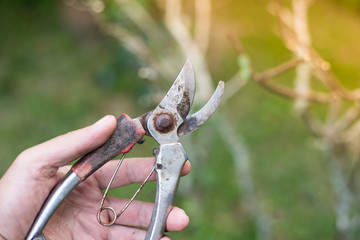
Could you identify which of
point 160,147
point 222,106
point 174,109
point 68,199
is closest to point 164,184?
point 160,147

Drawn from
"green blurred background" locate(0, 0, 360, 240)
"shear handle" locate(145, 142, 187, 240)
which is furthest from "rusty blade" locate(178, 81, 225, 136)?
"green blurred background" locate(0, 0, 360, 240)

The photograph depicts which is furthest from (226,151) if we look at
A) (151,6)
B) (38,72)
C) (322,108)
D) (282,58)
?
(38,72)

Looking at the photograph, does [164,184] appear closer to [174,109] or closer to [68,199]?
[174,109]

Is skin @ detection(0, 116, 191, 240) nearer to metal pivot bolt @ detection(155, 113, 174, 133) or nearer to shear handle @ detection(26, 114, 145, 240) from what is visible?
shear handle @ detection(26, 114, 145, 240)

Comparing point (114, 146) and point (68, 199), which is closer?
point (114, 146)

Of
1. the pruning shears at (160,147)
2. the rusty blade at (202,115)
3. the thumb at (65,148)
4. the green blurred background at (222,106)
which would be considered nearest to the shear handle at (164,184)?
the pruning shears at (160,147)

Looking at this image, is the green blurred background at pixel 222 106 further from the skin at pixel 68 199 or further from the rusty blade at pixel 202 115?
the rusty blade at pixel 202 115
